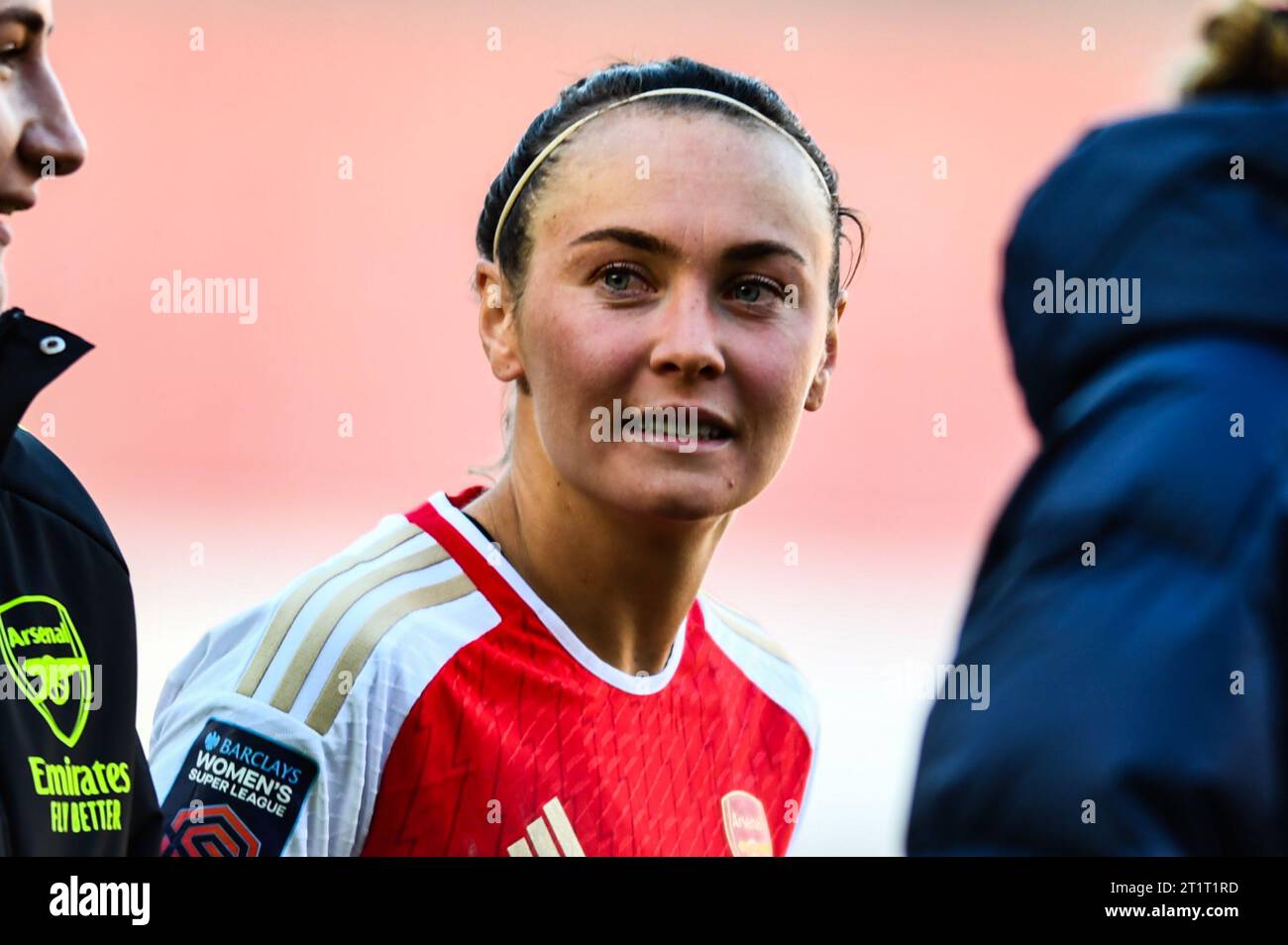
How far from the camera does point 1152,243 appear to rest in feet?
2.86

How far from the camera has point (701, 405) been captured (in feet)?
6.47

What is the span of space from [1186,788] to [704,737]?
159 cm

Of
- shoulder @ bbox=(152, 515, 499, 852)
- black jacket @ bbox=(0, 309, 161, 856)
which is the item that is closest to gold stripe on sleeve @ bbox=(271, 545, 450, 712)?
shoulder @ bbox=(152, 515, 499, 852)

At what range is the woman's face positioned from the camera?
1.98 metres

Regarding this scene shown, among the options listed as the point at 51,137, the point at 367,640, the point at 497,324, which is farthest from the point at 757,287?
the point at 51,137

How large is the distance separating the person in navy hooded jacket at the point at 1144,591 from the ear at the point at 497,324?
133 cm

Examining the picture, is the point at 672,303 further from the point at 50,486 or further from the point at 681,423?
the point at 50,486

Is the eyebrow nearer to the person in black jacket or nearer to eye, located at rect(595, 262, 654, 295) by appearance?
eye, located at rect(595, 262, 654, 295)

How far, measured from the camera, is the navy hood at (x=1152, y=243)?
32.8 inches

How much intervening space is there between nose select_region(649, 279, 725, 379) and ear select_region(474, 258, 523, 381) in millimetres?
252

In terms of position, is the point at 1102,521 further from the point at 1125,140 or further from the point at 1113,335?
the point at 1125,140

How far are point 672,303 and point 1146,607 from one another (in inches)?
50.8

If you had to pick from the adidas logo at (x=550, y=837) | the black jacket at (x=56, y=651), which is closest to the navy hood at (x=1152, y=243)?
the black jacket at (x=56, y=651)
